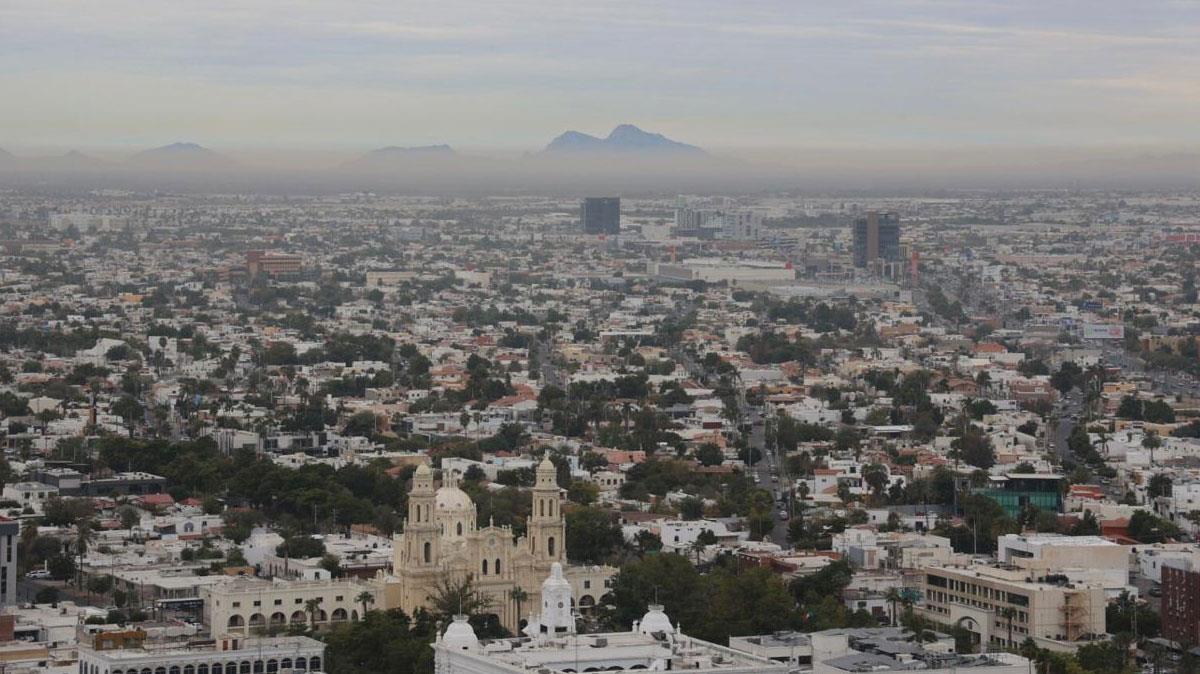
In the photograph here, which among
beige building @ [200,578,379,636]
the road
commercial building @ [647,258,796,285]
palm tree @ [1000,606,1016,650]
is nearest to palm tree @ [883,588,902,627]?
palm tree @ [1000,606,1016,650]

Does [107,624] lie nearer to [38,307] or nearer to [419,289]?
[38,307]

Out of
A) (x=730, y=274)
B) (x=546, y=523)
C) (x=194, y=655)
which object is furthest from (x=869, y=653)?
(x=730, y=274)

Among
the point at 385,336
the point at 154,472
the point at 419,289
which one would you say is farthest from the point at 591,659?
the point at 419,289

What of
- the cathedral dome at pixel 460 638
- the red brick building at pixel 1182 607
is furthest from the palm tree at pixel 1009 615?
the cathedral dome at pixel 460 638

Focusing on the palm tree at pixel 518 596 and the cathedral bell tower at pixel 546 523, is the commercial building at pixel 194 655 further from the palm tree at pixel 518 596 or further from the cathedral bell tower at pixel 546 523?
the cathedral bell tower at pixel 546 523

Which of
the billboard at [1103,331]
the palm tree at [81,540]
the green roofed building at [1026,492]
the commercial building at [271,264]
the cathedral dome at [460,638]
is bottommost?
the commercial building at [271,264]

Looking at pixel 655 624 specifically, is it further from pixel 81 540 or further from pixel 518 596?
pixel 81 540

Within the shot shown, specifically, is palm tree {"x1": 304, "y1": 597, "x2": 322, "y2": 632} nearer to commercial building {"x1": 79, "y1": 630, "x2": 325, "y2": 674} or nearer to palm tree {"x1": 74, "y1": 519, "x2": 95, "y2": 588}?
palm tree {"x1": 74, "y1": 519, "x2": 95, "y2": 588}
